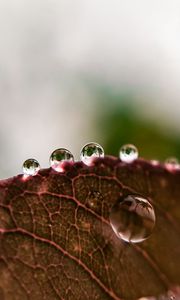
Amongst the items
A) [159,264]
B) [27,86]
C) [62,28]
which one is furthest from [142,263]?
[62,28]

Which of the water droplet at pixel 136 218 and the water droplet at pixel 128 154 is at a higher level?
the water droplet at pixel 128 154

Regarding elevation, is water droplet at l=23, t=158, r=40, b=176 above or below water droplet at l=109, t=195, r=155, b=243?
above

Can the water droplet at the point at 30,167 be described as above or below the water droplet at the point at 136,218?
above

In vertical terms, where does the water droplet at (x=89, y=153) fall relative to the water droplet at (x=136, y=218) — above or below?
above

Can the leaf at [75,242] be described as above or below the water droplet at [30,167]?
below

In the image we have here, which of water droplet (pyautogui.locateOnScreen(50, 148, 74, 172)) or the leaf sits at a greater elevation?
water droplet (pyautogui.locateOnScreen(50, 148, 74, 172))

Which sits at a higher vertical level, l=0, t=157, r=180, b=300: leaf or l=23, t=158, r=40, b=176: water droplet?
l=23, t=158, r=40, b=176: water droplet
